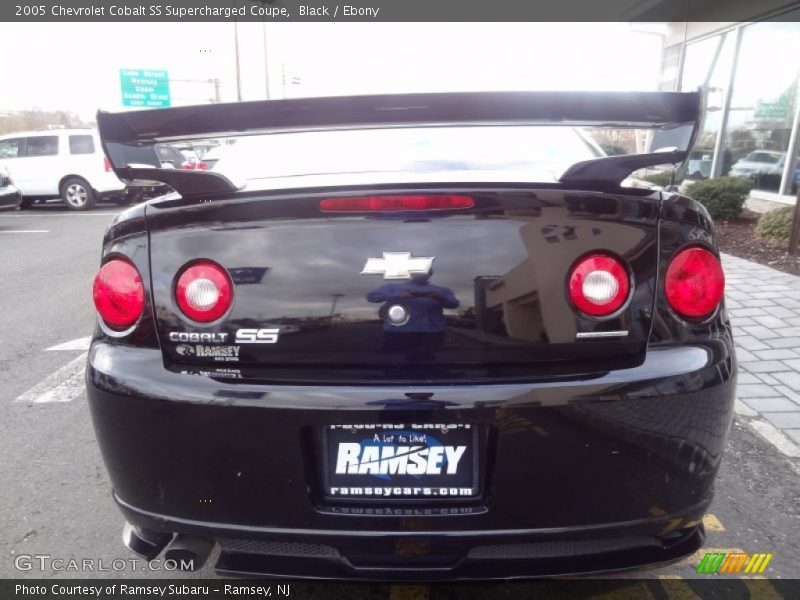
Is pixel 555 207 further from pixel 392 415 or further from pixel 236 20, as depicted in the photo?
pixel 236 20

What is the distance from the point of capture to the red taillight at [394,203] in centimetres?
151

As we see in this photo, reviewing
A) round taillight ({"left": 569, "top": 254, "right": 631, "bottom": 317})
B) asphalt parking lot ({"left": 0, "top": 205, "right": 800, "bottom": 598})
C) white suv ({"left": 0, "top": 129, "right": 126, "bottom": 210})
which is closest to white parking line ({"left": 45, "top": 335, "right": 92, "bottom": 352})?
asphalt parking lot ({"left": 0, "top": 205, "right": 800, "bottom": 598})

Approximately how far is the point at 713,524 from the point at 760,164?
1083 centimetres

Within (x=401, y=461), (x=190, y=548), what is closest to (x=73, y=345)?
(x=190, y=548)

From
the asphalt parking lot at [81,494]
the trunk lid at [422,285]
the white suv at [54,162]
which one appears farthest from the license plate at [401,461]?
the white suv at [54,162]

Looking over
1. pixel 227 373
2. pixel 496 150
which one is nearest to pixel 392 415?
pixel 227 373

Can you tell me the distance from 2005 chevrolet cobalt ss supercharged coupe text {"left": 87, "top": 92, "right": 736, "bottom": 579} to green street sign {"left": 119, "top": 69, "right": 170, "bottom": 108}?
30874 mm

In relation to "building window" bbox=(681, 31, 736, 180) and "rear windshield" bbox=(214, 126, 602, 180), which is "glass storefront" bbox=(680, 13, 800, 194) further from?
"rear windshield" bbox=(214, 126, 602, 180)

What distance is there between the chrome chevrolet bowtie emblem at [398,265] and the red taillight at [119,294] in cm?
65

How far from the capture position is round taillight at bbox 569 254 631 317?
1504 mm

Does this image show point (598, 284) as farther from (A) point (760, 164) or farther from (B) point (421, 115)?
(A) point (760, 164)

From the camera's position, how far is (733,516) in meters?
2.35

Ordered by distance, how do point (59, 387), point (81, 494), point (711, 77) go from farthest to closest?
point (711, 77), point (59, 387), point (81, 494)

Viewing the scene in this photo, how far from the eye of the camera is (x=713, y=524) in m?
2.31
